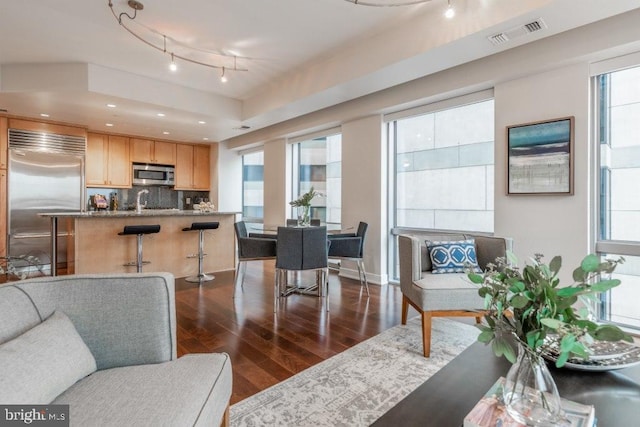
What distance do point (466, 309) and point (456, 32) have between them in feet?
7.35

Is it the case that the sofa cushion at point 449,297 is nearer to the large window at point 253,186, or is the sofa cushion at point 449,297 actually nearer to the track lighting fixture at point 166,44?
the track lighting fixture at point 166,44

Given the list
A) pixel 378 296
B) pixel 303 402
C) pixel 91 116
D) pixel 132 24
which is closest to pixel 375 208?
pixel 378 296

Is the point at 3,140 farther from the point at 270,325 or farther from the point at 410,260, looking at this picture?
the point at 410,260

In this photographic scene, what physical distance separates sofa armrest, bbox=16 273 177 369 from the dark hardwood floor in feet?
2.37

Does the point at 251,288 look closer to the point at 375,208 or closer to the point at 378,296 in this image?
the point at 378,296

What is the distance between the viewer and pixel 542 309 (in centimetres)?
98

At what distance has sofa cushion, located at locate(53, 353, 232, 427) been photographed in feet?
3.28

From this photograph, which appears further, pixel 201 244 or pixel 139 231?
pixel 201 244

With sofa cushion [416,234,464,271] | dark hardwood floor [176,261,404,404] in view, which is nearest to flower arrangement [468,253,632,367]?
dark hardwood floor [176,261,404,404]

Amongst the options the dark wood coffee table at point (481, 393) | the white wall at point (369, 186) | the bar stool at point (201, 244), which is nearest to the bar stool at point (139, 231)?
the bar stool at point (201, 244)

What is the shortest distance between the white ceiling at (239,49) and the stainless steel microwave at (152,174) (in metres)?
1.65

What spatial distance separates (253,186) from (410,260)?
529 cm

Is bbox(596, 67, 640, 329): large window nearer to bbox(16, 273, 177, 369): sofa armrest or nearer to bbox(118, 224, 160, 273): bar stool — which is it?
bbox(16, 273, 177, 369): sofa armrest

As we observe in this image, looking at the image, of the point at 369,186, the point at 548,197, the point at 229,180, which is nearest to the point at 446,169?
the point at 369,186
